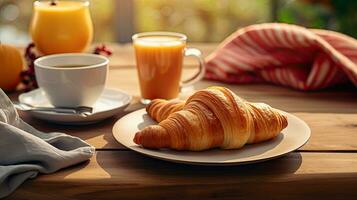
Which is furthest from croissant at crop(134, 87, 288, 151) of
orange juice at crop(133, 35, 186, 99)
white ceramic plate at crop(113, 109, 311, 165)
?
orange juice at crop(133, 35, 186, 99)

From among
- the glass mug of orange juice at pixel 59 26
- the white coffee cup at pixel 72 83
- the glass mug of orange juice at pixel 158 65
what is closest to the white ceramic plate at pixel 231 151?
the white coffee cup at pixel 72 83

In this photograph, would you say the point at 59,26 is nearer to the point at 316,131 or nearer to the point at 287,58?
the point at 287,58

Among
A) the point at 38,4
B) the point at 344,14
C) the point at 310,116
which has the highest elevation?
the point at 38,4

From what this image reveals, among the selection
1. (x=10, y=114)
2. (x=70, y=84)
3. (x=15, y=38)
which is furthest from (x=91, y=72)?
(x=15, y=38)

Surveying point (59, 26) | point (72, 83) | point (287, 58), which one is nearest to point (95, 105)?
point (72, 83)

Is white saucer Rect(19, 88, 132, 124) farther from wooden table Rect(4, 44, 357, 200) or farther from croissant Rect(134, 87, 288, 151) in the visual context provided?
croissant Rect(134, 87, 288, 151)

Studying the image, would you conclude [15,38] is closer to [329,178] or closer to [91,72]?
[91,72]
